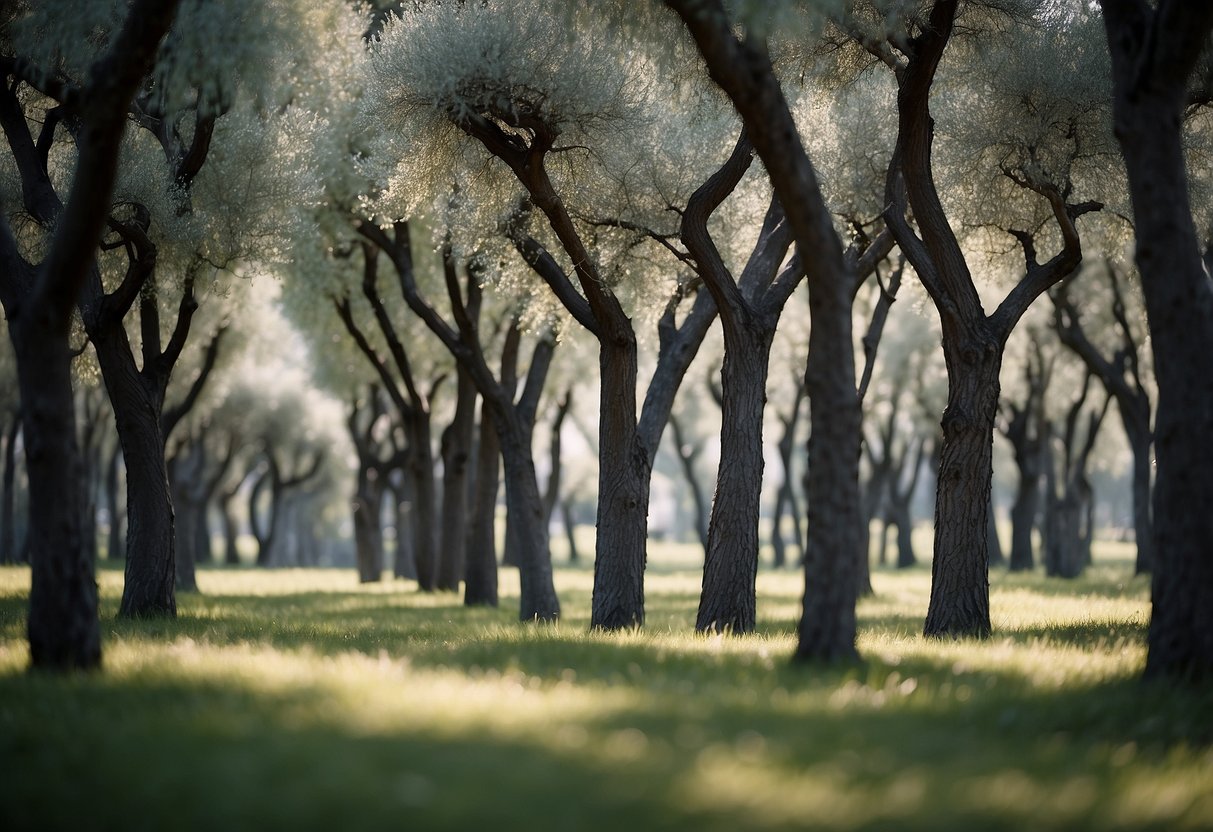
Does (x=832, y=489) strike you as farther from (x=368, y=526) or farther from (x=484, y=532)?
(x=368, y=526)

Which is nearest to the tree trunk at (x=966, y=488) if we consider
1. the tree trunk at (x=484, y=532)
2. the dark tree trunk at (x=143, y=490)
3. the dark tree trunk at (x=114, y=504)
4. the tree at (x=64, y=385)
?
the tree at (x=64, y=385)

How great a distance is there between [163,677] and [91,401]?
28.9 m

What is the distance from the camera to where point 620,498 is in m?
13.6

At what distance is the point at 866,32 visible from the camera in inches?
472

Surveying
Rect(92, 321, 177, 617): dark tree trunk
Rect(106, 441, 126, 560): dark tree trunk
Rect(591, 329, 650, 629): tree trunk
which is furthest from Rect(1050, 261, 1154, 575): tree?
Rect(106, 441, 126, 560): dark tree trunk

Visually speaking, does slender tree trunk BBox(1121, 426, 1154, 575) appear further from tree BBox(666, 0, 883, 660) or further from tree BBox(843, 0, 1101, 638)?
tree BBox(666, 0, 883, 660)

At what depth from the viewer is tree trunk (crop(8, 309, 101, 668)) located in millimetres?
8328

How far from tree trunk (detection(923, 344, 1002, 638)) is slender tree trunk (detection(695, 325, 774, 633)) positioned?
7.00 feet

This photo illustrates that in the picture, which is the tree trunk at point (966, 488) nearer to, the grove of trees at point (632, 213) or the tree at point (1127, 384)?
the grove of trees at point (632, 213)

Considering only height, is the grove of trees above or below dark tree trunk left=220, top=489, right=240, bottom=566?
above

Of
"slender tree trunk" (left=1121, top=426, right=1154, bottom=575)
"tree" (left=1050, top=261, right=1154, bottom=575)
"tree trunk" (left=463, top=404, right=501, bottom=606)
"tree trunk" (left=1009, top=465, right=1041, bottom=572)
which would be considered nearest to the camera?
"tree trunk" (left=463, top=404, right=501, bottom=606)

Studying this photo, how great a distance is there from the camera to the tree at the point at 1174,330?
830 cm

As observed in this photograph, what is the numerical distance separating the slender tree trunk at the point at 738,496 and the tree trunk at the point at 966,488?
2.13 metres

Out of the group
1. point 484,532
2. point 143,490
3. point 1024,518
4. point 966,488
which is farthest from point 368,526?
point 966,488
